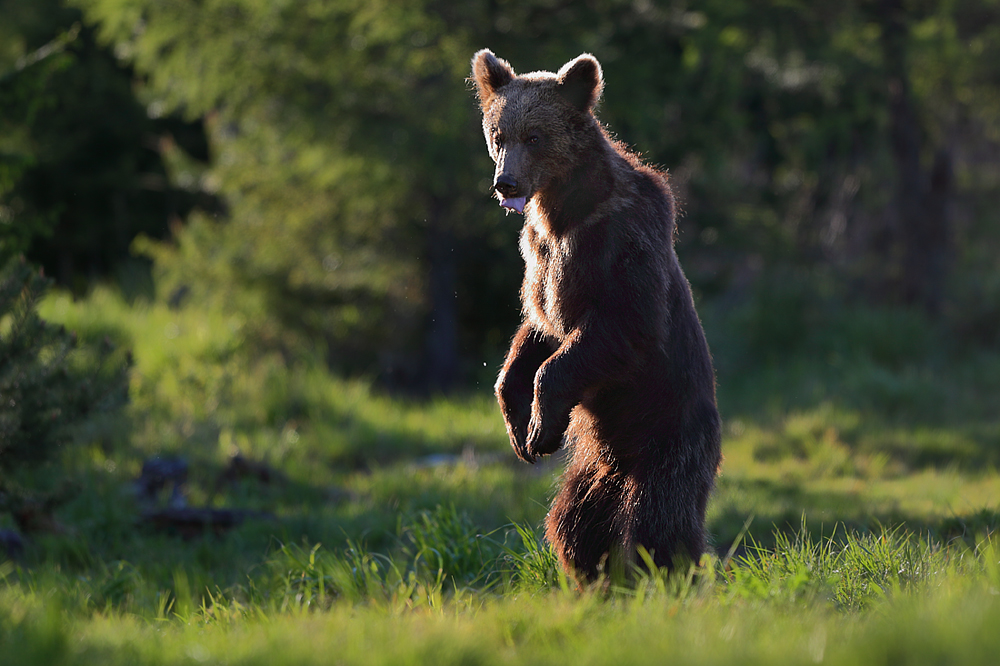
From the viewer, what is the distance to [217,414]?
859 centimetres

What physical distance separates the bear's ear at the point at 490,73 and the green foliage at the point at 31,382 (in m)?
2.42

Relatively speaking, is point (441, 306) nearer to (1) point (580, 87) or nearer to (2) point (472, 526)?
(2) point (472, 526)

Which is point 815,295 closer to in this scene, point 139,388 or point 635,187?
point 139,388

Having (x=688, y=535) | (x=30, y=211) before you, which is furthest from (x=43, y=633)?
(x=30, y=211)

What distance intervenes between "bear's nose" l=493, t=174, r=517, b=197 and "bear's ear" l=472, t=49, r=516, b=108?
2.04 feet

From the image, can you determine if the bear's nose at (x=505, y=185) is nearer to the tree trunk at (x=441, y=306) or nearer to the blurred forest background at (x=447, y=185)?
the blurred forest background at (x=447, y=185)

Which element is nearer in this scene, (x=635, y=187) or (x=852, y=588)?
(x=852, y=588)

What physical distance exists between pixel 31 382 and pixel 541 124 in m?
2.90

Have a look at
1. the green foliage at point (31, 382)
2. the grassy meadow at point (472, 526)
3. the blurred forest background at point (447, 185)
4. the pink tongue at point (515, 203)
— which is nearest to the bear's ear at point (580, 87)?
the pink tongue at point (515, 203)

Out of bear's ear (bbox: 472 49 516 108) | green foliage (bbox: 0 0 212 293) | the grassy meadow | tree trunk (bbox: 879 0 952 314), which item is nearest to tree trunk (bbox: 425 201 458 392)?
the grassy meadow

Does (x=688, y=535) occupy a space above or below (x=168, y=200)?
below

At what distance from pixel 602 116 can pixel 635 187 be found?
603cm

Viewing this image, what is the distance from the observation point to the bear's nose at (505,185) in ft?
11.3

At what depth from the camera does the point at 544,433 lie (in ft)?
11.5
